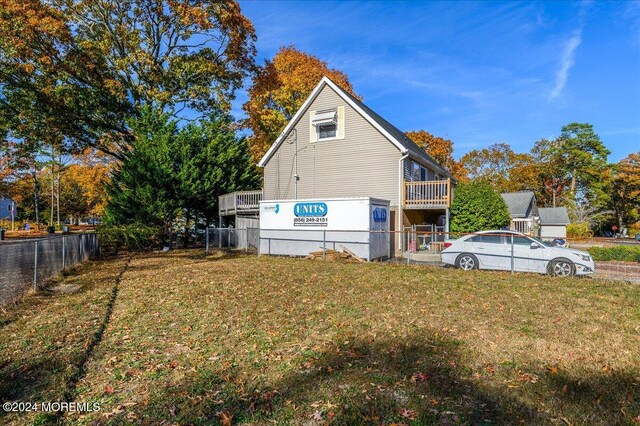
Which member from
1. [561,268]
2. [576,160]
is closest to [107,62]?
[561,268]

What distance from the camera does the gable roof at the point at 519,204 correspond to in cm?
3372

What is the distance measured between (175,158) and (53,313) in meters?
15.7

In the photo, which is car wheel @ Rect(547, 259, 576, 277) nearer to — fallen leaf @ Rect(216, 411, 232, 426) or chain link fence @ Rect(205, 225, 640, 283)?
chain link fence @ Rect(205, 225, 640, 283)

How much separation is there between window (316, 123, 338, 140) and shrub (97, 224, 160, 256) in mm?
11196

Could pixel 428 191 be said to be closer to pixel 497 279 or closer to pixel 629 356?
pixel 497 279

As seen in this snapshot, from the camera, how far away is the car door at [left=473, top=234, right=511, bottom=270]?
11.3 metres

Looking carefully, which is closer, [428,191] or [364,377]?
[364,377]

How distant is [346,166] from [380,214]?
5.14m

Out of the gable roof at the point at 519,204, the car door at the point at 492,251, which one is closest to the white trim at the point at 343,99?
the car door at the point at 492,251

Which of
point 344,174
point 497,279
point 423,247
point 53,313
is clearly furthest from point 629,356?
point 344,174

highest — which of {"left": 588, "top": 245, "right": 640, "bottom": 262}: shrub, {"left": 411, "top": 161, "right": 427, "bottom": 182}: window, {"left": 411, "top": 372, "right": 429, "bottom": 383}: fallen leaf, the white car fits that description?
{"left": 411, "top": 161, "right": 427, "bottom": 182}: window

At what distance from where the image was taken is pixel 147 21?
841 inches

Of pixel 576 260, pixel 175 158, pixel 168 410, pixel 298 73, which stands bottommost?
pixel 168 410

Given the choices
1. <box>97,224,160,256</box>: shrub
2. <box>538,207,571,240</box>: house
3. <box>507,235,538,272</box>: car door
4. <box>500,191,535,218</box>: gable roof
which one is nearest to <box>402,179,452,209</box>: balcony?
<box>507,235,538,272</box>: car door
